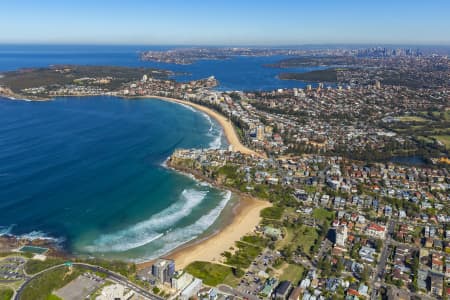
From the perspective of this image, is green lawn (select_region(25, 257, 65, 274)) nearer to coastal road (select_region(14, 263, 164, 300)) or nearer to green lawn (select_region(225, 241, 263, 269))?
coastal road (select_region(14, 263, 164, 300))

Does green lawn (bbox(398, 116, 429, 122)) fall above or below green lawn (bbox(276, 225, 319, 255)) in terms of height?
above

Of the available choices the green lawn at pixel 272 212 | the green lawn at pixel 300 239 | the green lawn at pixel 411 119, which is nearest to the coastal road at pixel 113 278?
the green lawn at pixel 300 239

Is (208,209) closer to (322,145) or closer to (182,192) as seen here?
(182,192)

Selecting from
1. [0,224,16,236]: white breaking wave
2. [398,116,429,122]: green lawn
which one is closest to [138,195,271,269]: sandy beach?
[0,224,16,236]: white breaking wave

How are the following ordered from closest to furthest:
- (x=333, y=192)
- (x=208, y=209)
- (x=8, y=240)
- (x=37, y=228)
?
(x=8, y=240), (x=37, y=228), (x=208, y=209), (x=333, y=192)

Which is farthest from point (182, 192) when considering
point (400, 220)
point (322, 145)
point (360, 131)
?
point (360, 131)

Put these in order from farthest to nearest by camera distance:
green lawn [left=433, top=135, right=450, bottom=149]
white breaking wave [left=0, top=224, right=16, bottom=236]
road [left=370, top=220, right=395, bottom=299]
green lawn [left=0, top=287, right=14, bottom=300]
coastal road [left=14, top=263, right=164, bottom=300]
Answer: green lawn [left=433, top=135, right=450, bottom=149]
white breaking wave [left=0, top=224, right=16, bottom=236]
road [left=370, top=220, right=395, bottom=299]
coastal road [left=14, top=263, right=164, bottom=300]
green lawn [left=0, top=287, right=14, bottom=300]

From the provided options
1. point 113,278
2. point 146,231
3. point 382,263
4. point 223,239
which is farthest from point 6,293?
point 382,263
